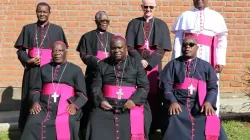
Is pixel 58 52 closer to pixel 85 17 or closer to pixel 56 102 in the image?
pixel 56 102

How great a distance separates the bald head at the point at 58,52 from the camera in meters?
5.79

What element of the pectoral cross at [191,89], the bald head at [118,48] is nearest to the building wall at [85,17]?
the bald head at [118,48]

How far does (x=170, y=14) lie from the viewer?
8.59m

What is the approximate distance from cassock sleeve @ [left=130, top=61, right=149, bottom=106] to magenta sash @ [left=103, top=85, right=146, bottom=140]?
0.23 ft

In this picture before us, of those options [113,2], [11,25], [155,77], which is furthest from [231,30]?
[11,25]

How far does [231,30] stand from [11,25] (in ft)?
13.4

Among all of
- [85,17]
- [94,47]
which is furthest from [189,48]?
[85,17]

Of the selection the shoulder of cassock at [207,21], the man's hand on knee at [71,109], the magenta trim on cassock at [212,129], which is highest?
the shoulder of cassock at [207,21]

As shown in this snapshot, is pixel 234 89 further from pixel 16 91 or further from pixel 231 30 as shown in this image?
pixel 16 91

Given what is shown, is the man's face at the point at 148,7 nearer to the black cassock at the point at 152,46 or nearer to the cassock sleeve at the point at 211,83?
the black cassock at the point at 152,46

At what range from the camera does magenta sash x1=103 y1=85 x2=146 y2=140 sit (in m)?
5.62

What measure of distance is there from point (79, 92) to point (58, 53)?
56 centimetres

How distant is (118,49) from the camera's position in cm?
575

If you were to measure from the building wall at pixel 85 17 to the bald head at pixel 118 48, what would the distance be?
111 inches
